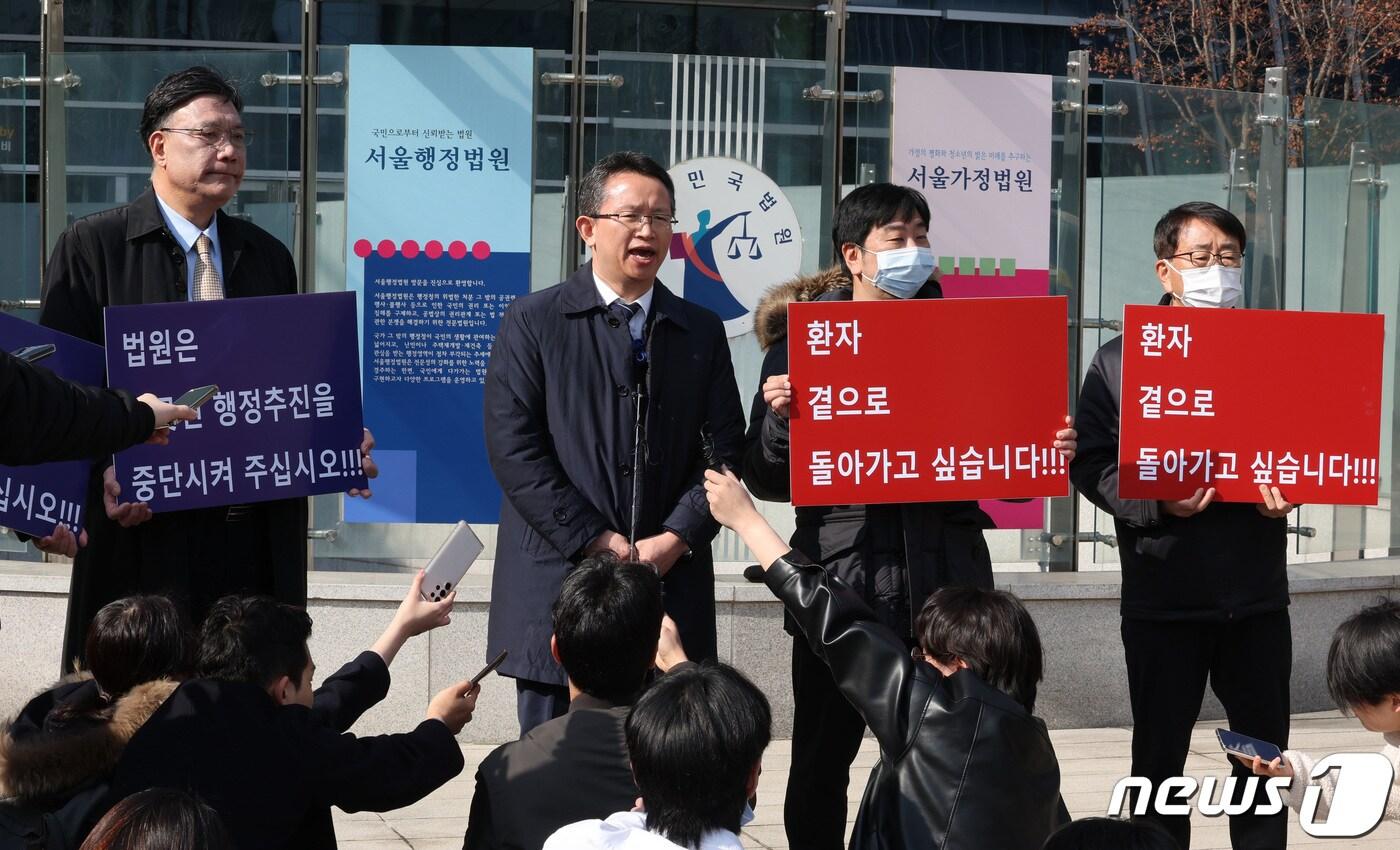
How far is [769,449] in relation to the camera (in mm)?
4750

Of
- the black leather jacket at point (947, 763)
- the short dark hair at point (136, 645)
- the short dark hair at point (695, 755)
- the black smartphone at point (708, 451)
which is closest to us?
the short dark hair at point (695, 755)

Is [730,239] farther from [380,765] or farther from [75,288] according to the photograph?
[380,765]

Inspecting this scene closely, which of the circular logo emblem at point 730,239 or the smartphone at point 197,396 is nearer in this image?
the smartphone at point 197,396

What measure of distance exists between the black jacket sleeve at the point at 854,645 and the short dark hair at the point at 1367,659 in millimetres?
1089

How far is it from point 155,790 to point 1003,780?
5.23 feet

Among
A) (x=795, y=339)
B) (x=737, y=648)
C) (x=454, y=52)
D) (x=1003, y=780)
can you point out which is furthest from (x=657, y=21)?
(x=1003, y=780)

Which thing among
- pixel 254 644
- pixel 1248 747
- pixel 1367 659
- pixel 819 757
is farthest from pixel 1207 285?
pixel 254 644

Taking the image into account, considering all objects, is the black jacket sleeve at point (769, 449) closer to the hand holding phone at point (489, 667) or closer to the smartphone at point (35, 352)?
the hand holding phone at point (489, 667)

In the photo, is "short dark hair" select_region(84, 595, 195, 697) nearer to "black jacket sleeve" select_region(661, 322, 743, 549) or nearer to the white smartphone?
the white smartphone

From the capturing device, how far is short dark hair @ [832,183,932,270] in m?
4.84

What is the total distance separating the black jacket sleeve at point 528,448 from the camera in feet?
14.6

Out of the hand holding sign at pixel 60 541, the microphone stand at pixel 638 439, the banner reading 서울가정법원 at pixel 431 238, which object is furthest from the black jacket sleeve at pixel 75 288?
the banner reading 서울가정법원 at pixel 431 238

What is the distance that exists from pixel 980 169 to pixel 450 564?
429 centimetres

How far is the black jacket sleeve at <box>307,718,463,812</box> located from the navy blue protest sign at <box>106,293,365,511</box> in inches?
41.2
